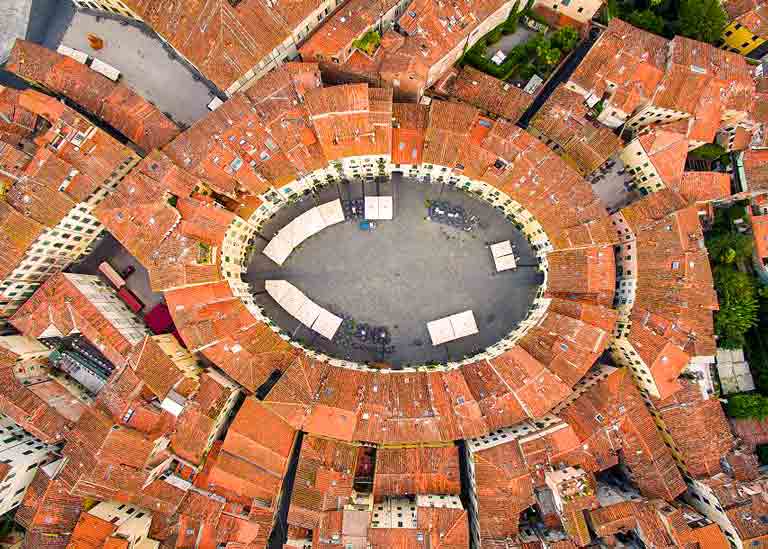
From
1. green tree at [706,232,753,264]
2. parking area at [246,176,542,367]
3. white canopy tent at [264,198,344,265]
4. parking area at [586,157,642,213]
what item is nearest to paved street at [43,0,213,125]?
white canopy tent at [264,198,344,265]

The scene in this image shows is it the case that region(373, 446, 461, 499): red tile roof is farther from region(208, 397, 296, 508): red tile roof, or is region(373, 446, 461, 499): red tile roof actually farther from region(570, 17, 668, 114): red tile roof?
region(570, 17, 668, 114): red tile roof

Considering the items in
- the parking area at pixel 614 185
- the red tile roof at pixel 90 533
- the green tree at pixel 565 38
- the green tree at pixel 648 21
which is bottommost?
the red tile roof at pixel 90 533

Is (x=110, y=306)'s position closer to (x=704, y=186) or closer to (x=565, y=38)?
(x=565, y=38)

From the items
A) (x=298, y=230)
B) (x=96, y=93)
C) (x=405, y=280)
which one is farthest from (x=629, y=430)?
(x=96, y=93)

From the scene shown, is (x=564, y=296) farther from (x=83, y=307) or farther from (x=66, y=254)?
(x=66, y=254)

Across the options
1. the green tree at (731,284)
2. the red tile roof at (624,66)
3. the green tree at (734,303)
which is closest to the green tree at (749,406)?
the green tree at (734,303)

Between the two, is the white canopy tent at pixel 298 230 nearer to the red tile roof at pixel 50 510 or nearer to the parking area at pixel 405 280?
the parking area at pixel 405 280
